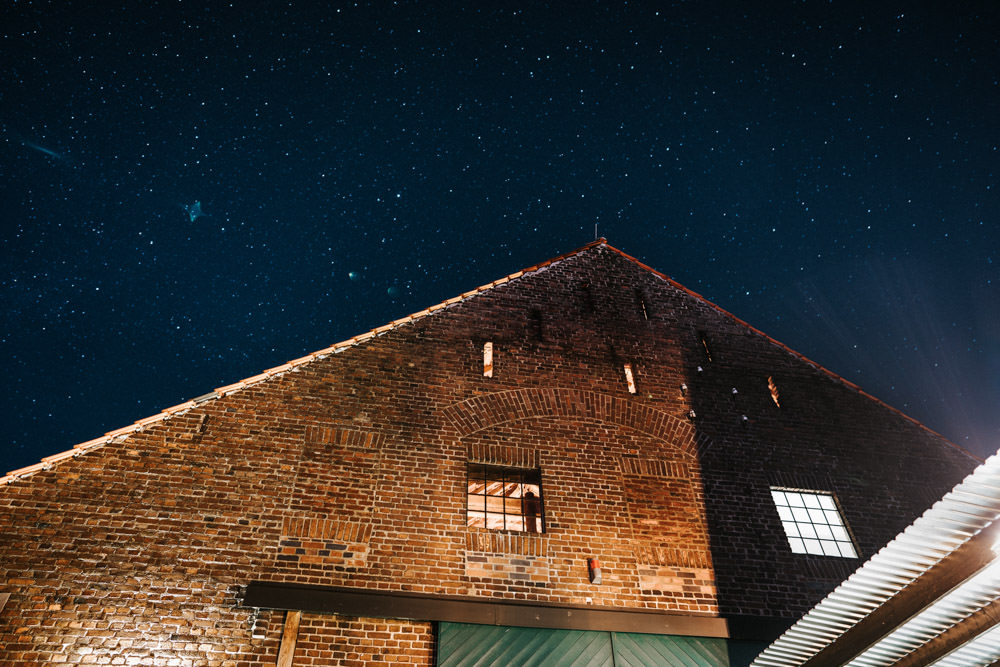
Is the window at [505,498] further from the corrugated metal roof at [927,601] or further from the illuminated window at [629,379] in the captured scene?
the corrugated metal roof at [927,601]

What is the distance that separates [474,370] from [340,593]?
3517 millimetres

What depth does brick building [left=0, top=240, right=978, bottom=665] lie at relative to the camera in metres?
6.08

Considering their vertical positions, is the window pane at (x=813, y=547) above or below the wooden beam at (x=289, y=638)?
above

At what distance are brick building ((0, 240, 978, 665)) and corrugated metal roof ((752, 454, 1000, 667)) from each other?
6.61 feet

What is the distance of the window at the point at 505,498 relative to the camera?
739 cm

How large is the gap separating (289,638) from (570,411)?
4606 millimetres

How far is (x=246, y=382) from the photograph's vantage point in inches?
301

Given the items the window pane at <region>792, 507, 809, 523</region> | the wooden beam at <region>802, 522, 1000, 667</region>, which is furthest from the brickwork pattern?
the window pane at <region>792, 507, 809, 523</region>

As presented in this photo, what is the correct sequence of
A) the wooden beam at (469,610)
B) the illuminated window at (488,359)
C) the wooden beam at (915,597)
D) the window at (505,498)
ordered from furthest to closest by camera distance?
1. the illuminated window at (488,359)
2. the window at (505,498)
3. the wooden beam at (469,610)
4. the wooden beam at (915,597)

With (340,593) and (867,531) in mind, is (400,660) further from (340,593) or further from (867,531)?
(867,531)

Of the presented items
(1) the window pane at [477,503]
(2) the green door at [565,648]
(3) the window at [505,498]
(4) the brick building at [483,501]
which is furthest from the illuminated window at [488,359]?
(2) the green door at [565,648]

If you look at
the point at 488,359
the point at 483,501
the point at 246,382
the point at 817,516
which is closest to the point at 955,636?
the point at 817,516

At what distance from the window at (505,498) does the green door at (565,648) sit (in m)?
1.27

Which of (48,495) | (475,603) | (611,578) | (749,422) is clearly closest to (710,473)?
(749,422)
